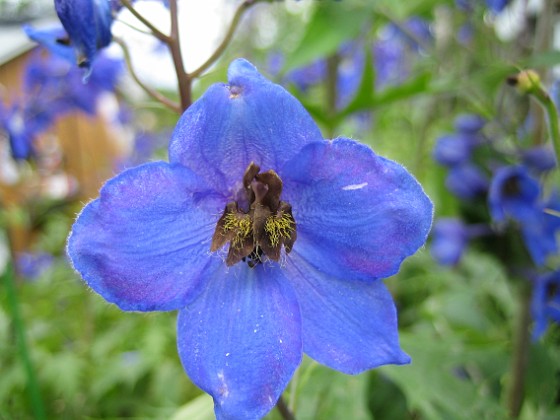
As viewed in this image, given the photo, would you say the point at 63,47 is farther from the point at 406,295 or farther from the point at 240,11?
the point at 406,295

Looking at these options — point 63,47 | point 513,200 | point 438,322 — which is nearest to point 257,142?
point 63,47

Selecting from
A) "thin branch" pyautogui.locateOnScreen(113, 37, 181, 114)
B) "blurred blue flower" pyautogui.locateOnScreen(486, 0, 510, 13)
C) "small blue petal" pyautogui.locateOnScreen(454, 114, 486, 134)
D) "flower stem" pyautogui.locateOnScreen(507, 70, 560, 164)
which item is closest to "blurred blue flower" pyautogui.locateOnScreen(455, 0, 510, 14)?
"blurred blue flower" pyautogui.locateOnScreen(486, 0, 510, 13)

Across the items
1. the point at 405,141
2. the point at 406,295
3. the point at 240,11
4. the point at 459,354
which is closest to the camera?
the point at 240,11

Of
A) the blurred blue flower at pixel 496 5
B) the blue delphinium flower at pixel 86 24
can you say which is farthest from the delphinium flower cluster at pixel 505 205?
the blue delphinium flower at pixel 86 24

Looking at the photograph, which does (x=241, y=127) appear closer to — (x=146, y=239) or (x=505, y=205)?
(x=146, y=239)

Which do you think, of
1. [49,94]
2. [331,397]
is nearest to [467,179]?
[331,397]

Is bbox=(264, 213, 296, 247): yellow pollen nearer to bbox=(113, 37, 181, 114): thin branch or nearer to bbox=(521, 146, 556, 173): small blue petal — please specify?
bbox=(113, 37, 181, 114): thin branch
